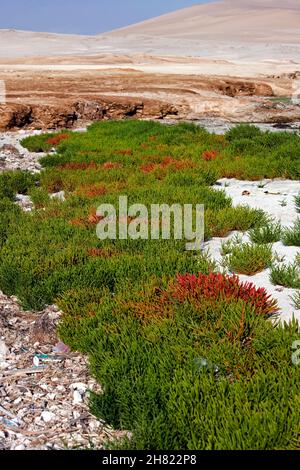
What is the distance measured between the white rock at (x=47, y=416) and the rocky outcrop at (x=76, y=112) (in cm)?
2258

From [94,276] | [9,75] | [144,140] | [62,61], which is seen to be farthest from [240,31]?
[94,276]

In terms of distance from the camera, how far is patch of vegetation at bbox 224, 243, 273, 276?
7.11 meters

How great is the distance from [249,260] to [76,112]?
22.1m

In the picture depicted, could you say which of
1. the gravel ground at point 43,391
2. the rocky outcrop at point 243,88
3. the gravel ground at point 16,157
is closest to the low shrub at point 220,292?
the gravel ground at point 43,391

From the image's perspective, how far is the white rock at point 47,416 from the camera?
4484 millimetres

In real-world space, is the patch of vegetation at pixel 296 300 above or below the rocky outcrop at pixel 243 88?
below

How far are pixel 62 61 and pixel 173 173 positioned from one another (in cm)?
5971

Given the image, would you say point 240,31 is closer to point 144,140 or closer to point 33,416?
point 144,140

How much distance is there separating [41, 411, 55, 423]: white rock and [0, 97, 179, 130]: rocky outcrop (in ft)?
74.1

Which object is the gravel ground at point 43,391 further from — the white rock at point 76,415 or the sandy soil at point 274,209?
the sandy soil at point 274,209

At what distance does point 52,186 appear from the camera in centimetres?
1299

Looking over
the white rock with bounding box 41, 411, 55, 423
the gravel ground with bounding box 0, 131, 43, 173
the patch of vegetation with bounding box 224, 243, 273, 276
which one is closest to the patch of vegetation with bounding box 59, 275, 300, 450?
the white rock with bounding box 41, 411, 55, 423

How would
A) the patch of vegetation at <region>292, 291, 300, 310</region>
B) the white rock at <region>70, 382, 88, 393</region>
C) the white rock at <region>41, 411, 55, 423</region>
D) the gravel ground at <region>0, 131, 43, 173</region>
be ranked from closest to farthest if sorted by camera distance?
the white rock at <region>41, 411, 55, 423</region> < the white rock at <region>70, 382, 88, 393</region> < the patch of vegetation at <region>292, 291, 300, 310</region> < the gravel ground at <region>0, 131, 43, 173</region>

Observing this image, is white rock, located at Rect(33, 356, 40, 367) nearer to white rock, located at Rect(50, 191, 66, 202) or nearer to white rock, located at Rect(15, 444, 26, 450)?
white rock, located at Rect(15, 444, 26, 450)
